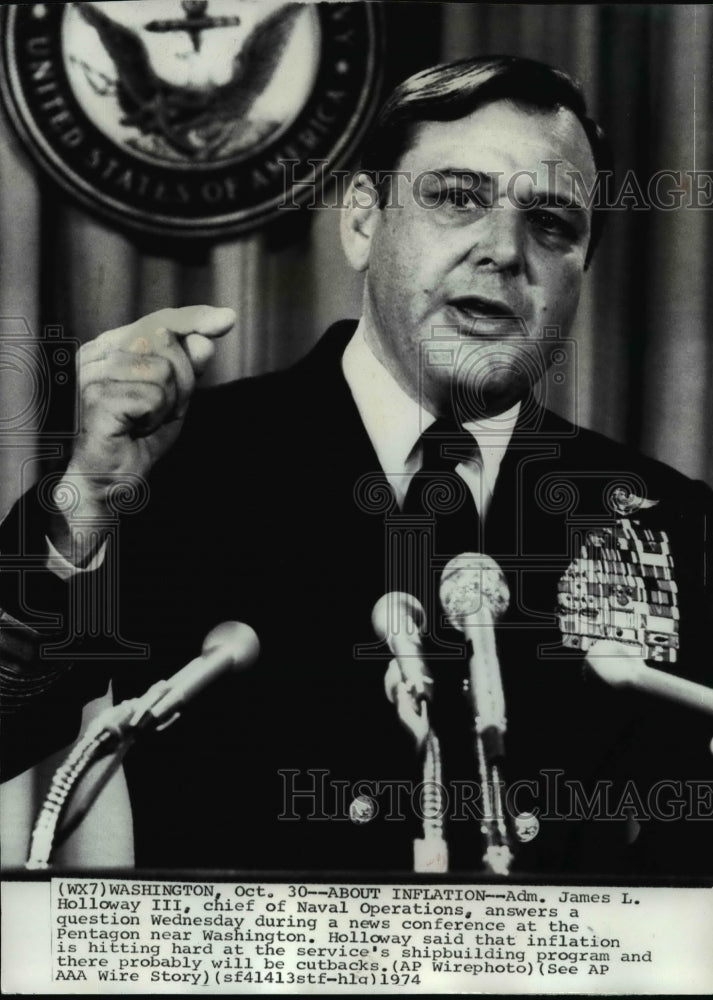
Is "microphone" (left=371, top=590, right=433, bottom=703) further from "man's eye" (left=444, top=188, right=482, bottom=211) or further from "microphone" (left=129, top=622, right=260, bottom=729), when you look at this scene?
"man's eye" (left=444, top=188, right=482, bottom=211)

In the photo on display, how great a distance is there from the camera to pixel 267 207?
3.49 meters

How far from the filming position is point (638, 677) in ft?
11.3

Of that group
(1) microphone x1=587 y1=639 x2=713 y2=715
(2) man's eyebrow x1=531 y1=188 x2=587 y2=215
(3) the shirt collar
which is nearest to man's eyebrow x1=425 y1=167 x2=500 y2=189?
(2) man's eyebrow x1=531 y1=188 x2=587 y2=215

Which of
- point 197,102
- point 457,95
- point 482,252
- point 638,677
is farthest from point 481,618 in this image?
point 197,102

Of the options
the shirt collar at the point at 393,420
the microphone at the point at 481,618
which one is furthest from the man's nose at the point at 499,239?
the microphone at the point at 481,618

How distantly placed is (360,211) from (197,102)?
2.04ft

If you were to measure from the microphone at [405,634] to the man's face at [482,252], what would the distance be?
2.10ft

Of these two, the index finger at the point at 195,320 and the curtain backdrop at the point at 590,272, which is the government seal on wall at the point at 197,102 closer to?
the curtain backdrop at the point at 590,272

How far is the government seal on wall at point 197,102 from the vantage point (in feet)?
11.4

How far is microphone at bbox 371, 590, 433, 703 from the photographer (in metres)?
3.43

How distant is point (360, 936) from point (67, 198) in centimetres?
250

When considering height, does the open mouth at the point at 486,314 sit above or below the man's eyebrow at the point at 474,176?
below

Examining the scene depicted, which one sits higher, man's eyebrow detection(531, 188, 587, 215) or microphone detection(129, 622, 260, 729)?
man's eyebrow detection(531, 188, 587, 215)

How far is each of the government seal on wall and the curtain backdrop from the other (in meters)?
0.10
